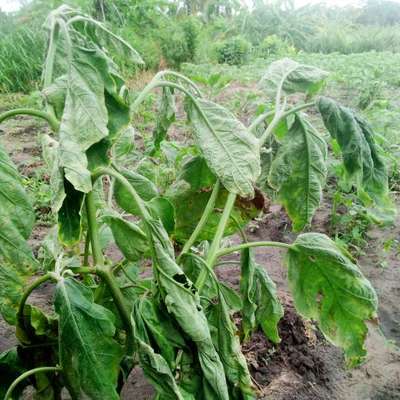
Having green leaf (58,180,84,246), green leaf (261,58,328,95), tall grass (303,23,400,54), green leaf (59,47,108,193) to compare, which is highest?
green leaf (59,47,108,193)

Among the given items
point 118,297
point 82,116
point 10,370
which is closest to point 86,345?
point 118,297

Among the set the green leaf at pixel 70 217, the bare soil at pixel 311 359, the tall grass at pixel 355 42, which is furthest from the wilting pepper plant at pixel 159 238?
the tall grass at pixel 355 42

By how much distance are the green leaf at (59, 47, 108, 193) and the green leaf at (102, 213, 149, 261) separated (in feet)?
1.06

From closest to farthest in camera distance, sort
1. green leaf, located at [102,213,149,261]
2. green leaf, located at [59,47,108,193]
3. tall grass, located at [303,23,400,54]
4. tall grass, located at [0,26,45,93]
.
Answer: green leaf, located at [59,47,108,193] < green leaf, located at [102,213,149,261] < tall grass, located at [0,26,45,93] < tall grass, located at [303,23,400,54]

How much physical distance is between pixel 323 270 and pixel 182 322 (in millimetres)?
479

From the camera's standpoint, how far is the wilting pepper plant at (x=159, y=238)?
0.87 metres

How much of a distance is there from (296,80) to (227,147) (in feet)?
1.55

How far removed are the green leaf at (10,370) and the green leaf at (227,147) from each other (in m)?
0.74

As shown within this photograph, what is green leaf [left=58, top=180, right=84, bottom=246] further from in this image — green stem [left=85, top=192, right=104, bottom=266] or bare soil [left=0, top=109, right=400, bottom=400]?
bare soil [left=0, top=109, right=400, bottom=400]

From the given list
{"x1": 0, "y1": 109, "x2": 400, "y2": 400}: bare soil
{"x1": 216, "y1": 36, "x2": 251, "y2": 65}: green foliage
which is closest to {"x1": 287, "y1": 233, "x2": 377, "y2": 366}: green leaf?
{"x1": 0, "y1": 109, "x2": 400, "y2": 400}: bare soil

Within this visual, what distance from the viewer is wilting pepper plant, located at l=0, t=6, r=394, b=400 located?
868 mm

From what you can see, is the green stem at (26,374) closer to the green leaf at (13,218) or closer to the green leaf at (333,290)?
the green leaf at (13,218)

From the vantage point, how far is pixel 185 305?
0.88 m

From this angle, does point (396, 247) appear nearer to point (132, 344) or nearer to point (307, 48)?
point (132, 344)
